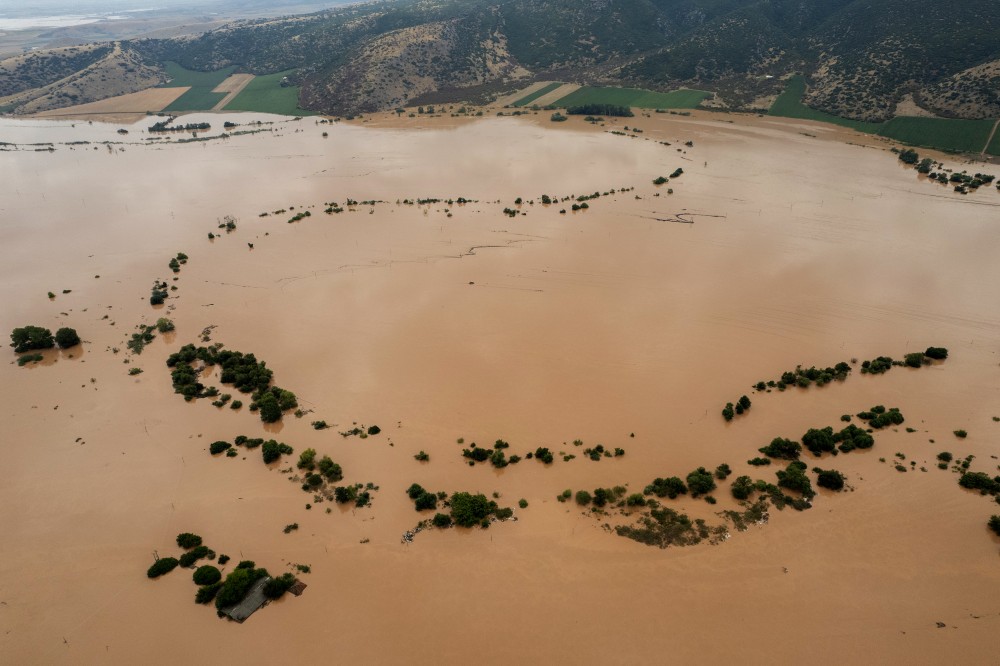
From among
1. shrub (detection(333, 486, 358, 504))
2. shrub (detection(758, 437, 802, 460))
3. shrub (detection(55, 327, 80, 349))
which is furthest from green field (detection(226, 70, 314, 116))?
shrub (detection(758, 437, 802, 460))

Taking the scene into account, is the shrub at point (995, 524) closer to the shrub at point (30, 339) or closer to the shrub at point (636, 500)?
the shrub at point (636, 500)

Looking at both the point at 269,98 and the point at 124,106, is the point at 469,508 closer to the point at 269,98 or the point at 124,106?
the point at 269,98

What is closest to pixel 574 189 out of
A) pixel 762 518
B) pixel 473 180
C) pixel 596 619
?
pixel 473 180

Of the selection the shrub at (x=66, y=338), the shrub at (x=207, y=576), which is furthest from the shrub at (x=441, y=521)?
the shrub at (x=66, y=338)

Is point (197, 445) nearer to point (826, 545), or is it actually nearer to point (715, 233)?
point (826, 545)

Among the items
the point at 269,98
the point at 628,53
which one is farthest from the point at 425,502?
the point at 628,53

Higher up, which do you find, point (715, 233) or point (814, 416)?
point (715, 233)

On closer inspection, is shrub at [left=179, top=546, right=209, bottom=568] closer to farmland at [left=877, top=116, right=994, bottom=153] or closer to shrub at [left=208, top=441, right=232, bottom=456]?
shrub at [left=208, top=441, right=232, bottom=456]
